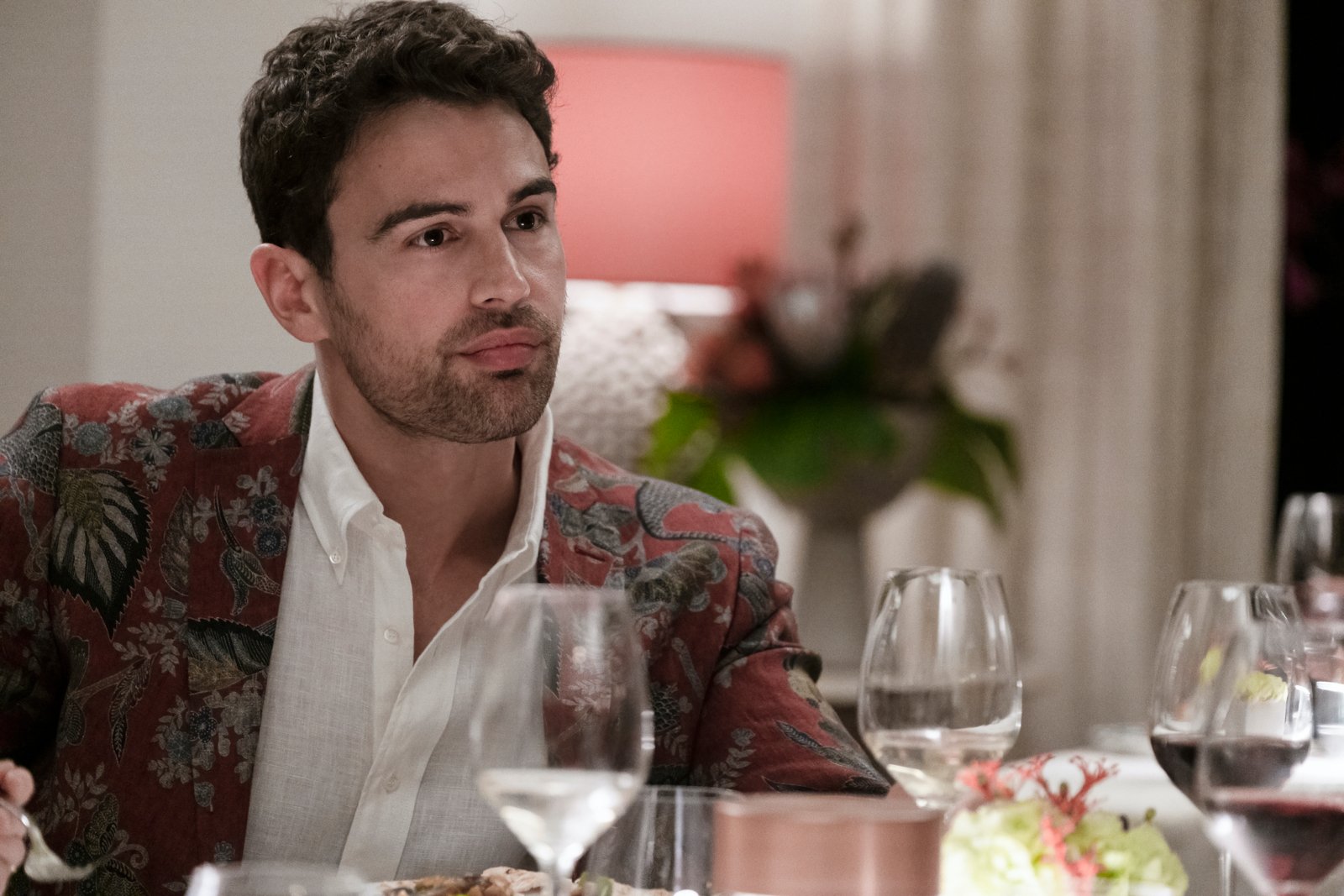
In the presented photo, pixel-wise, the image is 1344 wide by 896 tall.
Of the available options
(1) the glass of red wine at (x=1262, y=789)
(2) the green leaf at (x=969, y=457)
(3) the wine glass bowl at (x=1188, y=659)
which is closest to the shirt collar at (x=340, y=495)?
(3) the wine glass bowl at (x=1188, y=659)

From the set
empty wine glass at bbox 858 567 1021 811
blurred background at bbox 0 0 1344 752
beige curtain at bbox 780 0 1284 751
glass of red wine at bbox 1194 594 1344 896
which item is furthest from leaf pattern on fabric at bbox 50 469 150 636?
beige curtain at bbox 780 0 1284 751

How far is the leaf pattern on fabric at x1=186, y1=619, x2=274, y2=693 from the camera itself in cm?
130

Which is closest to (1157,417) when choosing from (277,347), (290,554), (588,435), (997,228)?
(997,228)

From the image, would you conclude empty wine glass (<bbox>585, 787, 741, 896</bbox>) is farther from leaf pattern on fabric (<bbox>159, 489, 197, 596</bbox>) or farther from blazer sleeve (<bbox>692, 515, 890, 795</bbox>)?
leaf pattern on fabric (<bbox>159, 489, 197, 596</bbox>)

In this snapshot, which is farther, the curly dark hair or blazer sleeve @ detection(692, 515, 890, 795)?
the curly dark hair

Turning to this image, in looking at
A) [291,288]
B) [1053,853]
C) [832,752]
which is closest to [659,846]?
[1053,853]

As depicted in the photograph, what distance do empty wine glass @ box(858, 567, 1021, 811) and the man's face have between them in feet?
1.71

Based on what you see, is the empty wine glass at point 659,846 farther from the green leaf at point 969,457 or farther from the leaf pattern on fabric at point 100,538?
the green leaf at point 969,457

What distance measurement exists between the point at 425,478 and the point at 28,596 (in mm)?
Answer: 367

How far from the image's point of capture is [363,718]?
1325 millimetres

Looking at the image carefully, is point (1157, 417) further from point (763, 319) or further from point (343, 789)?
point (343, 789)

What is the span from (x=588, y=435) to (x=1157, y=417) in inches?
61.1

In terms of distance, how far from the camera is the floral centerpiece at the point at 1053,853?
2.59ft

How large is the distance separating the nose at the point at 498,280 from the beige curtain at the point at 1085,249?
175 centimetres
